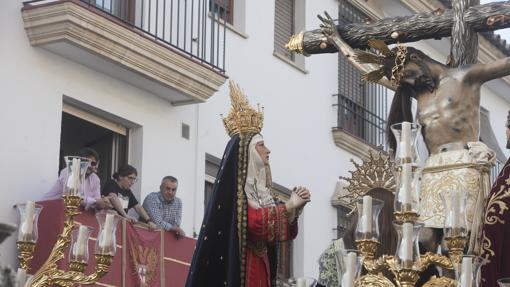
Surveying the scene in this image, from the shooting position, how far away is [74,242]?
9.01 metres

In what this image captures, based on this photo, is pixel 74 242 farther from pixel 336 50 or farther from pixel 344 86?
pixel 344 86

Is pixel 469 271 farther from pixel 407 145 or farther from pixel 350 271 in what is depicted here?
pixel 407 145

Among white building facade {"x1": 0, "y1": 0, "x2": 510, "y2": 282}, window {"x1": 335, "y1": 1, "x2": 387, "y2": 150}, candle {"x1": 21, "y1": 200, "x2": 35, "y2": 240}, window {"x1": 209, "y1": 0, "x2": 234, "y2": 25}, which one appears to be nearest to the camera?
candle {"x1": 21, "y1": 200, "x2": 35, "y2": 240}

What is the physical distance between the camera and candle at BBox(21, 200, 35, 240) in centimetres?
902

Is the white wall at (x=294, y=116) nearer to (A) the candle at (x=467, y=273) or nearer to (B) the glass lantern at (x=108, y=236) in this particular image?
(B) the glass lantern at (x=108, y=236)

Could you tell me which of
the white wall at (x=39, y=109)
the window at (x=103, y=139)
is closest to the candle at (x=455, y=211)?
the white wall at (x=39, y=109)

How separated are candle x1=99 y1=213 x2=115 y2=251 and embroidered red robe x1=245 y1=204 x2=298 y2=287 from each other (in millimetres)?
774

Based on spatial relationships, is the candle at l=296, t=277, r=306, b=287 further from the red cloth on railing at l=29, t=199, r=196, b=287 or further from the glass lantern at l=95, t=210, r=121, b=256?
the red cloth on railing at l=29, t=199, r=196, b=287

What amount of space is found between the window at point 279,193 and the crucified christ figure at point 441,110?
18.5ft

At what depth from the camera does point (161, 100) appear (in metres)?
15.3

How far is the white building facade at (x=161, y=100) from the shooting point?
531 inches

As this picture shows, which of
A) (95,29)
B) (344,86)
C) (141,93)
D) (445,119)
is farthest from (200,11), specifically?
(445,119)

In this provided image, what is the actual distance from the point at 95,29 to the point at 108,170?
1.75 meters

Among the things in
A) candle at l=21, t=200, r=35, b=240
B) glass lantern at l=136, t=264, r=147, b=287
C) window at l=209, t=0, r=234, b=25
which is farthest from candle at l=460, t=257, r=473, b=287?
window at l=209, t=0, r=234, b=25
